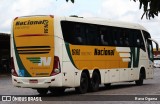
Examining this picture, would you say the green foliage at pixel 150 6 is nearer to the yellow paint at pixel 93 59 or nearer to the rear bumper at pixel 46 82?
the rear bumper at pixel 46 82

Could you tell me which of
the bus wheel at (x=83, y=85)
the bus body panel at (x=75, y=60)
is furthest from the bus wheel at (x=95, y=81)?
the bus wheel at (x=83, y=85)

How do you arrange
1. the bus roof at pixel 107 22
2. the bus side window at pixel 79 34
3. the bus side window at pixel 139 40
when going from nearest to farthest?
the bus side window at pixel 79 34 → the bus roof at pixel 107 22 → the bus side window at pixel 139 40

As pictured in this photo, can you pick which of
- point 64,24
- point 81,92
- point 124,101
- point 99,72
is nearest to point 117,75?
point 99,72

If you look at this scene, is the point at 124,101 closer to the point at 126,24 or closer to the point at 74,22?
the point at 74,22

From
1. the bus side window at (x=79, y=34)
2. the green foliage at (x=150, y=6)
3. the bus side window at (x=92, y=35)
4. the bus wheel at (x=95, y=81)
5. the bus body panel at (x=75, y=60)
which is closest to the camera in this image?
the green foliage at (x=150, y=6)

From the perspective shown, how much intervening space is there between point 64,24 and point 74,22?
3.01 ft

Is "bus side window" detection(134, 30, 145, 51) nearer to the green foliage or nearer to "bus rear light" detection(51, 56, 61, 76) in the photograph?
"bus rear light" detection(51, 56, 61, 76)

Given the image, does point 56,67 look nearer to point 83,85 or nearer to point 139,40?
point 83,85

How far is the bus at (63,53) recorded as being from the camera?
19219 mm

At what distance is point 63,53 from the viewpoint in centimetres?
1948

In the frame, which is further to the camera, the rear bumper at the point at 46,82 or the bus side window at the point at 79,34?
the bus side window at the point at 79,34

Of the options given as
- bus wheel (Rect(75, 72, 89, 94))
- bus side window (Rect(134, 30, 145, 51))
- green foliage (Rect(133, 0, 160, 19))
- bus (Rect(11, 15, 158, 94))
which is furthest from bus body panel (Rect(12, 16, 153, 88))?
green foliage (Rect(133, 0, 160, 19))

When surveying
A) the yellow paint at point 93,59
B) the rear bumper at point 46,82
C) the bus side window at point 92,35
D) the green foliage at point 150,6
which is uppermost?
the green foliage at point 150,6

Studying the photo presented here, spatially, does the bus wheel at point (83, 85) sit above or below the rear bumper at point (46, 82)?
below
